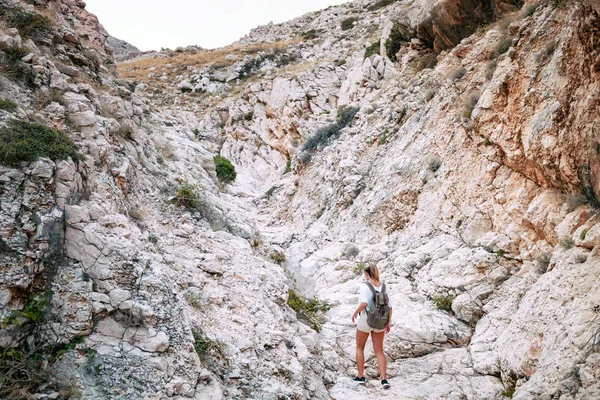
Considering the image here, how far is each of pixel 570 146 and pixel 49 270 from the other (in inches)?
297

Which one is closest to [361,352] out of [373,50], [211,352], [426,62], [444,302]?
[444,302]

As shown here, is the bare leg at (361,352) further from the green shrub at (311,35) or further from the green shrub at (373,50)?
the green shrub at (311,35)

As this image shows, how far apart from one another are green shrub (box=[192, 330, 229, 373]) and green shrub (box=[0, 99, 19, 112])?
433 centimetres

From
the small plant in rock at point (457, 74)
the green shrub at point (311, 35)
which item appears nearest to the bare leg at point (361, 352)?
the small plant in rock at point (457, 74)

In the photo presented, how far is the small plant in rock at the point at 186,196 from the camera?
912 cm

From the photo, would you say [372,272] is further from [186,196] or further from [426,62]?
[426,62]

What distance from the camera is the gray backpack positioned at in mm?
5839

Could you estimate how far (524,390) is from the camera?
4.51m

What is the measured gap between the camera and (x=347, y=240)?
37.2 feet

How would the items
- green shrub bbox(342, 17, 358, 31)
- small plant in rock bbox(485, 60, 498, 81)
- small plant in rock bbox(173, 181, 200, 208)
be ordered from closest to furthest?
small plant in rock bbox(173, 181, 200, 208) < small plant in rock bbox(485, 60, 498, 81) < green shrub bbox(342, 17, 358, 31)

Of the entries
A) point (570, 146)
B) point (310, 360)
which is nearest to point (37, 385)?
point (310, 360)

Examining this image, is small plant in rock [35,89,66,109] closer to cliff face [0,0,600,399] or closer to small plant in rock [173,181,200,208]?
cliff face [0,0,600,399]

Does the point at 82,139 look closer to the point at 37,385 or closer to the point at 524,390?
the point at 37,385

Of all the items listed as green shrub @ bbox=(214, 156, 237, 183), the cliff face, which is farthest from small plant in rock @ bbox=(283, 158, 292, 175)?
the cliff face
